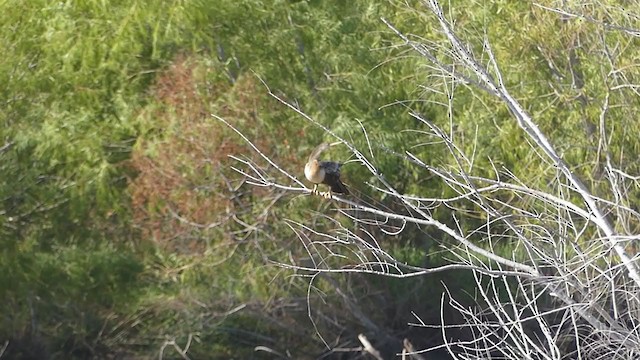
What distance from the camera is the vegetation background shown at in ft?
32.0

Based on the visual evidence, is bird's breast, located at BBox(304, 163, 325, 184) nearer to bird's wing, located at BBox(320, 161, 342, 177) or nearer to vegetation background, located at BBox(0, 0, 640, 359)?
bird's wing, located at BBox(320, 161, 342, 177)

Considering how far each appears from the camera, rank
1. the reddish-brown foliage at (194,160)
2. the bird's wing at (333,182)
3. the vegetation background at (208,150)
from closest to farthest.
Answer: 1. the bird's wing at (333,182)
2. the vegetation background at (208,150)
3. the reddish-brown foliage at (194,160)

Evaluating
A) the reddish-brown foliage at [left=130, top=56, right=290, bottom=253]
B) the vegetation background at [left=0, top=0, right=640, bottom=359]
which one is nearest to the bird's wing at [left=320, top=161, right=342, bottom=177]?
the vegetation background at [left=0, top=0, right=640, bottom=359]

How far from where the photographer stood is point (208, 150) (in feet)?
33.0

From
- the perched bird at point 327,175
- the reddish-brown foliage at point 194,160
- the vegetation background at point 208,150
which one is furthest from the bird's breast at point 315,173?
the reddish-brown foliage at point 194,160

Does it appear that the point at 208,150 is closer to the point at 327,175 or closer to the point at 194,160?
the point at 194,160

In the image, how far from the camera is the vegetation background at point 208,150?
9.76 m

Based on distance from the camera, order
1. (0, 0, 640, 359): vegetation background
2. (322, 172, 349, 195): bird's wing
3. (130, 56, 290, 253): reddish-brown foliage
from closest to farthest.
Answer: (322, 172, 349, 195): bird's wing → (0, 0, 640, 359): vegetation background → (130, 56, 290, 253): reddish-brown foliage

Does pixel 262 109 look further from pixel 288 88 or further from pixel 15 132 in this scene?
pixel 15 132

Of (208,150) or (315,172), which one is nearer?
(315,172)

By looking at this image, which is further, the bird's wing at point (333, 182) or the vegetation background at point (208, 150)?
the vegetation background at point (208, 150)

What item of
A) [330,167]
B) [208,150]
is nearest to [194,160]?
[208,150]

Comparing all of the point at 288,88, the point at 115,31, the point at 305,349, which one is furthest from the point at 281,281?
the point at 115,31

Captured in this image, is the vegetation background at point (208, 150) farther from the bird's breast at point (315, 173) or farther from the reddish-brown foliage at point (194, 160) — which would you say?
the bird's breast at point (315, 173)
